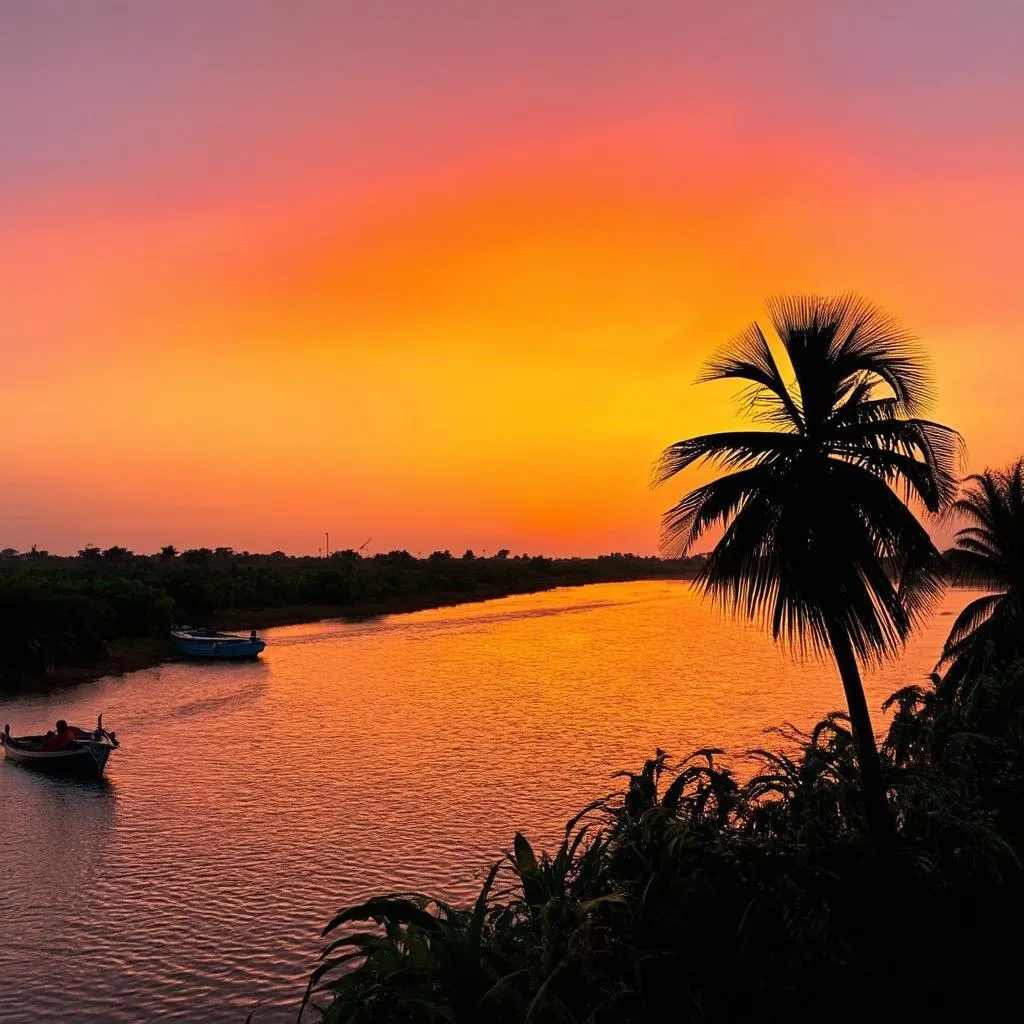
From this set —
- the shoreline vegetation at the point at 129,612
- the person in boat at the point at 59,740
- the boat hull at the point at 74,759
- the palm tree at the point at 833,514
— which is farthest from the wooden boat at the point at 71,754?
the palm tree at the point at 833,514

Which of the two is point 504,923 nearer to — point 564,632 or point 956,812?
point 956,812

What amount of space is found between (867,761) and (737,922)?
Answer: 2980 millimetres

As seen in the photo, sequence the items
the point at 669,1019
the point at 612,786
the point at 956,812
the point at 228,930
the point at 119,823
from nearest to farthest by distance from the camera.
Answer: the point at 669,1019 → the point at 956,812 → the point at 228,930 → the point at 119,823 → the point at 612,786

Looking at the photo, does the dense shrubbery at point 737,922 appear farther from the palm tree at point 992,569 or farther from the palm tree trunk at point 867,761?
the palm tree at point 992,569

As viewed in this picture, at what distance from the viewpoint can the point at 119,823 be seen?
29.0m

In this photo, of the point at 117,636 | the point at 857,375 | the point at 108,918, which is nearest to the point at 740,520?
the point at 857,375

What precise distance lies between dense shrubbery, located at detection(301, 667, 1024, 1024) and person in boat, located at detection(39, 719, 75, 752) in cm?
2723

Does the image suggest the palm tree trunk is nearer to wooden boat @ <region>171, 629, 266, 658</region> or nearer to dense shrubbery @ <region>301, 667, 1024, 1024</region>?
dense shrubbery @ <region>301, 667, 1024, 1024</region>

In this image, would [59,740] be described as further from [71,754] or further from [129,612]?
[129,612]

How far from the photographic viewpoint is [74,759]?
114 feet

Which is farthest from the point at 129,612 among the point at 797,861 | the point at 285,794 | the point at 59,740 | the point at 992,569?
the point at 797,861

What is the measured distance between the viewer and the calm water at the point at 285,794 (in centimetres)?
1891

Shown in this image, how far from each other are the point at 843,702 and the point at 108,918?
40437 millimetres

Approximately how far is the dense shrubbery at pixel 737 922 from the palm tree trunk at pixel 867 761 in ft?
1.37
